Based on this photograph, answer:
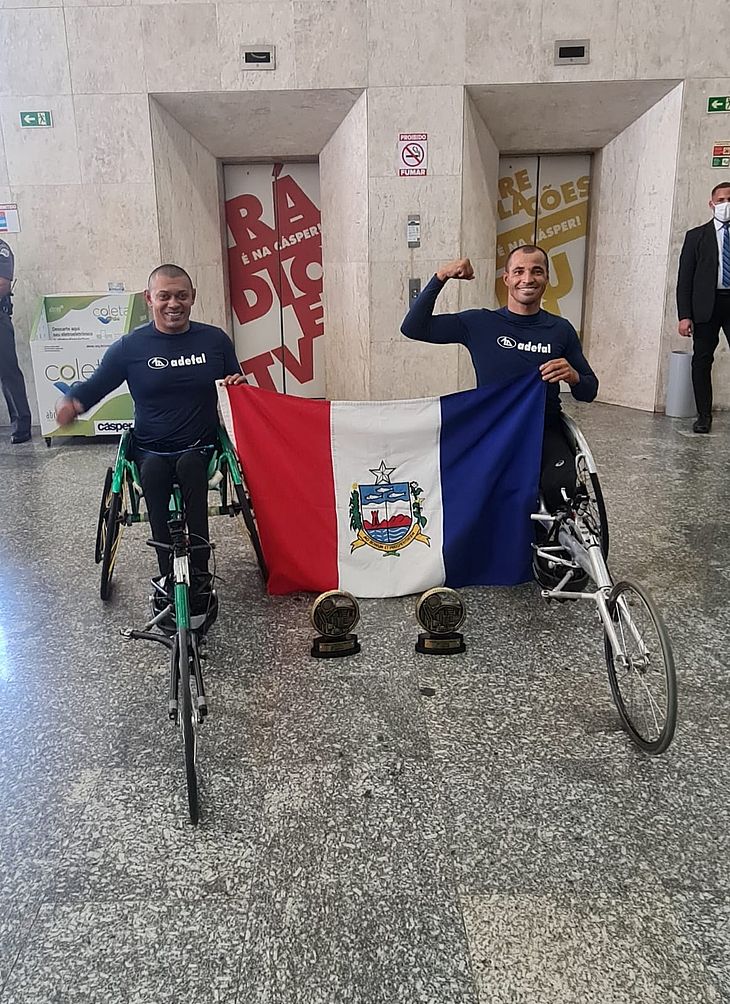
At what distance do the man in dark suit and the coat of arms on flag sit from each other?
3.79m

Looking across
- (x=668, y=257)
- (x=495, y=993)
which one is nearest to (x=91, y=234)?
(x=668, y=257)

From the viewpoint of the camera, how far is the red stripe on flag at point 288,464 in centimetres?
335

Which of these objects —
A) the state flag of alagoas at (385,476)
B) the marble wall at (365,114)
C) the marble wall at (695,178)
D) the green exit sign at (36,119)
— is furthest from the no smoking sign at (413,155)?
the state flag of alagoas at (385,476)

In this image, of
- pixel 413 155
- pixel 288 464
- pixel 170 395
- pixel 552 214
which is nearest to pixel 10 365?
pixel 413 155

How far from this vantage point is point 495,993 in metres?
1.60

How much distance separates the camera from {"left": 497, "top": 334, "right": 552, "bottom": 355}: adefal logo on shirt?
3.25 meters

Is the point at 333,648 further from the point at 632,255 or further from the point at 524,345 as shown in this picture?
the point at 632,255

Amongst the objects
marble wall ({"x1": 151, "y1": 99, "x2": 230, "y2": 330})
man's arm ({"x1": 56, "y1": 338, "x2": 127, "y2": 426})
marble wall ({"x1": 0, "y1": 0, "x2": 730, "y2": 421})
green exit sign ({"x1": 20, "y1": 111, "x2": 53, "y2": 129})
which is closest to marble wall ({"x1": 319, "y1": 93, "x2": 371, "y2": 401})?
marble wall ({"x1": 0, "y1": 0, "x2": 730, "y2": 421})

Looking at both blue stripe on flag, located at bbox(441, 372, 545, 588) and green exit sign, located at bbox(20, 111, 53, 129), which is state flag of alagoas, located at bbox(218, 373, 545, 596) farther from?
green exit sign, located at bbox(20, 111, 53, 129)

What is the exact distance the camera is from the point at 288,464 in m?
3.37

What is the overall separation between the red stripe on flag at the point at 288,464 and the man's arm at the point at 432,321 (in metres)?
0.48

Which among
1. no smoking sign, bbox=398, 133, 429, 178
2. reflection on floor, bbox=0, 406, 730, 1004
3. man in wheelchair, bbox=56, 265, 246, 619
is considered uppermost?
no smoking sign, bbox=398, 133, 429, 178

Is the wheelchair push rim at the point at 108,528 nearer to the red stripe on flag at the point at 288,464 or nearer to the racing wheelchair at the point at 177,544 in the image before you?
the racing wheelchair at the point at 177,544

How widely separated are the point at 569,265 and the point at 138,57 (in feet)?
14.4
